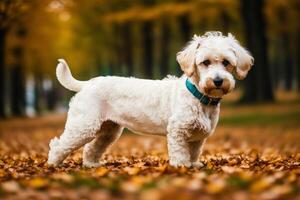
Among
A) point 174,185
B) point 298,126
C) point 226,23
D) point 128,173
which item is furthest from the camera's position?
point 226,23

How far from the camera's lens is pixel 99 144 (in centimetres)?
769

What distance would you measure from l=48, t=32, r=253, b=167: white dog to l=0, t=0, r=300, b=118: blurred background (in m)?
6.87

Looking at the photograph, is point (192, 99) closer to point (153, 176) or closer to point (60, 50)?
point (153, 176)

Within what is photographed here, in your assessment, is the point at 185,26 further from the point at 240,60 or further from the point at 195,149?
the point at 240,60

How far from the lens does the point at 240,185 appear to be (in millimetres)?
4844

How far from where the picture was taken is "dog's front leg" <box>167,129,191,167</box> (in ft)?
21.2

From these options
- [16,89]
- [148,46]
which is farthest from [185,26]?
[16,89]

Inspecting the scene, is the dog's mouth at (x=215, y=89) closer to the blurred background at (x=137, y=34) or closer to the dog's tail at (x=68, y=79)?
the dog's tail at (x=68, y=79)

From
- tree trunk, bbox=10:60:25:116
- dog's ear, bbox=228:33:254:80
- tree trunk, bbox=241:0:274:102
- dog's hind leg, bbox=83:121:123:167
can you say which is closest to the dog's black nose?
dog's ear, bbox=228:33:254:80

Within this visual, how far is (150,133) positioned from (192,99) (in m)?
0.88

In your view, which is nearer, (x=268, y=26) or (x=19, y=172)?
(x=19, y=172)

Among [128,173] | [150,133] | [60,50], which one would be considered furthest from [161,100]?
[60,50]

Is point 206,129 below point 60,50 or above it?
below

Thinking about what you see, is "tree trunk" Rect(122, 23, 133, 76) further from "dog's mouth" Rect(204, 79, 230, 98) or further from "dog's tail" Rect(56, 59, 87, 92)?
"dog's mouth" Rect(204, 79, 230, 98)
